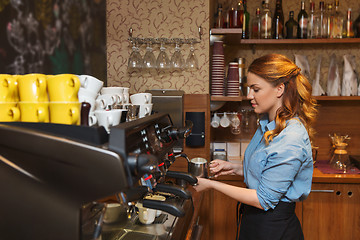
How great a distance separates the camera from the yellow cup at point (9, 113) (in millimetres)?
925

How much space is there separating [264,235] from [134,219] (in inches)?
28.0

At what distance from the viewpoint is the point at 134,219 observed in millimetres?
1377

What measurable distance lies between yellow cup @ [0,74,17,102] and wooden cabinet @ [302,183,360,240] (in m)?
2.35

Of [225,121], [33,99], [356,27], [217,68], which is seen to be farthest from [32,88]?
[356,27]

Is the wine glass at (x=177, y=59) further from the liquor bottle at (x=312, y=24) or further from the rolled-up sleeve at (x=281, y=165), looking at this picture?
the liquor bottle at (x=312, y=24)

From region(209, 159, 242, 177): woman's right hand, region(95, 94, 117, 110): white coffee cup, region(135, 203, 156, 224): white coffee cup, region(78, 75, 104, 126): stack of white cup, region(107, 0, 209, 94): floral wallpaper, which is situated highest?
region(107, 0, 209, 94): floral wallpaper

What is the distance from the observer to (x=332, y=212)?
2.68 m

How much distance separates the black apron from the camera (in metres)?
1.67

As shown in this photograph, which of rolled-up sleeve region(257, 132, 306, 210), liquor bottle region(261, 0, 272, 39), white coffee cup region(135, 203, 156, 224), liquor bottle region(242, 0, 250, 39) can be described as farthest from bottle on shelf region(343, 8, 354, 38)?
white coffee cup region(135, 203, 156, 224)

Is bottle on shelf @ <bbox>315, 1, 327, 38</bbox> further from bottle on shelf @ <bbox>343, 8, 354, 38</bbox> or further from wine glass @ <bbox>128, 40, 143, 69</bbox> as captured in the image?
wine glass @ <bbox>128, 40, 143, 69</bbox>

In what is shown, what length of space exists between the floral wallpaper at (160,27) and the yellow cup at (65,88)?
1731 millimetres

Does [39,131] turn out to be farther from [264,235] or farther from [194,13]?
[194,13]

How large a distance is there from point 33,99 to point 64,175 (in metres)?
0.26

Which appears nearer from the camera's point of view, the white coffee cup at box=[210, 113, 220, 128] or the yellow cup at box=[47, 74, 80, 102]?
the yellow cup at box=[47, 74, 80, 102]
